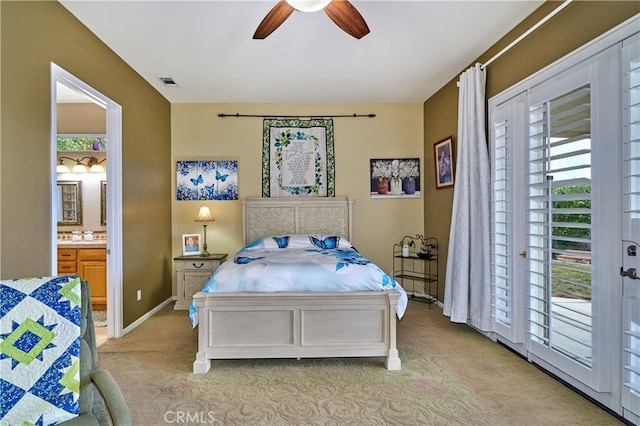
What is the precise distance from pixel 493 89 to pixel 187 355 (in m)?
3.81

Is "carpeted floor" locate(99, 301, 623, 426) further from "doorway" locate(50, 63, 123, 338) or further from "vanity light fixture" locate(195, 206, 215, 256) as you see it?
"vanity light fixture" locate(195, 206, 215, 256)

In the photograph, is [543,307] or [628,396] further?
[543,307]

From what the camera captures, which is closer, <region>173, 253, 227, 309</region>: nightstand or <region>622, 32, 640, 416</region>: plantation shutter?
<region>622, 32, 640, 416</region>: plantation shutter

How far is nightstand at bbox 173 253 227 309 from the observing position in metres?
4.24

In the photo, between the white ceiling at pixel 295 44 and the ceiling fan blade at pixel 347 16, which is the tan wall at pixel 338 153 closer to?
the white ceiling at pixel 295 44

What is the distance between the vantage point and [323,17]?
2688mm

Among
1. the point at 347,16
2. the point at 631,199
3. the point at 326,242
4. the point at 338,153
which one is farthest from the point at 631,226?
the point at 338,153

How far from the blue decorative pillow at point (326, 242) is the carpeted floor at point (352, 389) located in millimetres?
1454

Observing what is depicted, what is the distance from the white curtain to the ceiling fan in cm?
155

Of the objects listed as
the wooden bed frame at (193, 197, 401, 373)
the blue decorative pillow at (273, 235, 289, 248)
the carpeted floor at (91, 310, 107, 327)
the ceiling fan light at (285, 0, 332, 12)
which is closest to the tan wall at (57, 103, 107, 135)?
the carpeted floor at (91, 310, 107, 327)

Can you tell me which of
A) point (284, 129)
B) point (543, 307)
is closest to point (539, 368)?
point (543, 307)

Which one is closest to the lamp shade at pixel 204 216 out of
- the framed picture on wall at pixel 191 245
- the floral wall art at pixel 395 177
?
the framed picture on wall at pixel 191 245

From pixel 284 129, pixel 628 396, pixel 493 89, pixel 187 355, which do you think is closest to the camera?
pixel 628 396

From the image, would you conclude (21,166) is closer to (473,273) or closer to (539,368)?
(473,273)
